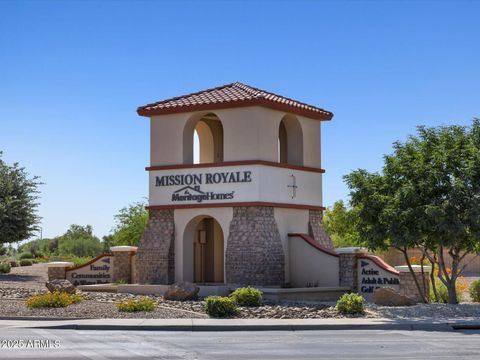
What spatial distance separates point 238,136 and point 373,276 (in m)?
7.82

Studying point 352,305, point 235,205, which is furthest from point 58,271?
point 352,305

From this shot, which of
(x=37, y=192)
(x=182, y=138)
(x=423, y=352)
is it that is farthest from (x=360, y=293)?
(x=37, y=192)

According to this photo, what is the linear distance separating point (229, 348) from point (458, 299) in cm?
1555

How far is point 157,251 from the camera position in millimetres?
36031

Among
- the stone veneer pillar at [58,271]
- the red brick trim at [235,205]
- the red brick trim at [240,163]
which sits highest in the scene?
the red brick trim at [240,163]

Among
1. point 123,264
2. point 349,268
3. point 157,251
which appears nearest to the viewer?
point 349,268

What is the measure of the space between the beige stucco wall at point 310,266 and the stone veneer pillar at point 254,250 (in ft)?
2.74

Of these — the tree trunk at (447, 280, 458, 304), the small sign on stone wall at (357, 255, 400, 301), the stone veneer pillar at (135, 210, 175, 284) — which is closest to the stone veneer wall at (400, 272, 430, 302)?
the small sign on stone wall at (357, 255, 400, 301)

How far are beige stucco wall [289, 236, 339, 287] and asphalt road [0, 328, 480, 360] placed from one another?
37.3 ft

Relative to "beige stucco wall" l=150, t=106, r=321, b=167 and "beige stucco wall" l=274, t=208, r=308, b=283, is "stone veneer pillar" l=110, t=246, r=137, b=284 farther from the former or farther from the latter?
"beige stucco wall" l=274, t=208, r=308, b=283

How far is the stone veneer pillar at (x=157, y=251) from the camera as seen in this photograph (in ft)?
117

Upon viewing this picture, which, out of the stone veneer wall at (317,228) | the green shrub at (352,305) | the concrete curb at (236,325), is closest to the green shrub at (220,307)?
the concrete curb at (236,325)

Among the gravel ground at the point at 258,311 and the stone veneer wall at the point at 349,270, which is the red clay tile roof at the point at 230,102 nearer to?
the stone veneer wall at the point at 349,270

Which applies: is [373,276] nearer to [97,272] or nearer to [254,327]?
[254,327]
